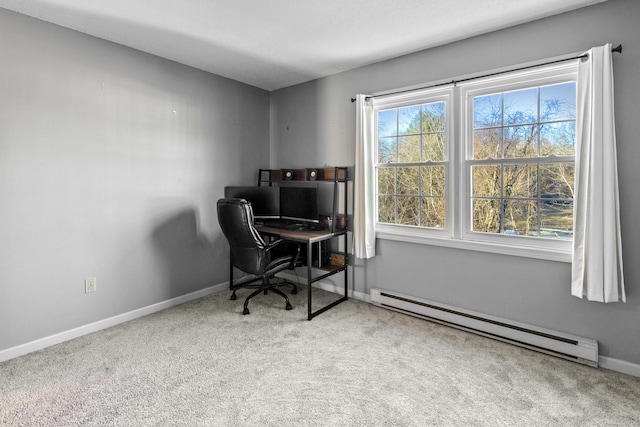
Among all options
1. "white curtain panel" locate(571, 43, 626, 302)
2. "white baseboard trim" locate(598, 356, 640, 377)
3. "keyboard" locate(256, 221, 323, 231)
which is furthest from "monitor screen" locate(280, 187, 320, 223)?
"white baseboard trim" locate(598, 356, 640, 377)

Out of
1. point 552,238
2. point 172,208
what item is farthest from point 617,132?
point 172,208

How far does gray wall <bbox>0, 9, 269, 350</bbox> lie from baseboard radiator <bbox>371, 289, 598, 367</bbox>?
2.04 m

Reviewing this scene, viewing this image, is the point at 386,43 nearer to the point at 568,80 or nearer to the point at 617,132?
the point at 568,80

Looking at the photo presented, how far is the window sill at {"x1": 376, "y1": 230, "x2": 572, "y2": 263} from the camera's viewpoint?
8.15 feet

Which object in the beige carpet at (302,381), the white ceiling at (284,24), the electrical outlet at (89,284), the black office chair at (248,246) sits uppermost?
the white ceiling at (284,24)

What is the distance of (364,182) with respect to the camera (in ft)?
11.1

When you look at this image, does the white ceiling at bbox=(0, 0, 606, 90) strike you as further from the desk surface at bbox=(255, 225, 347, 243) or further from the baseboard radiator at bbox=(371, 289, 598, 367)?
the baseboard radiator at bbox=(371, 289, 598, 367)

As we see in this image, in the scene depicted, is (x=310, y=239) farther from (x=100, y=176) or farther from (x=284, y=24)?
(x=100, y=176)

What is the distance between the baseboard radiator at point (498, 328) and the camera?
234 cm

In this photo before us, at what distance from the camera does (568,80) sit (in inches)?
96.1

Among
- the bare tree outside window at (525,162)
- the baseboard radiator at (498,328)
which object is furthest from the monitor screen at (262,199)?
the bare tree outside window at (525,162)

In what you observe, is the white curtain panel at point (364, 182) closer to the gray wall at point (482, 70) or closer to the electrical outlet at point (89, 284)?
the gray wall at point (482, 70)

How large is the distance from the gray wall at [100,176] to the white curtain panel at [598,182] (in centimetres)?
325

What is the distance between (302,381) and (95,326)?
6.29 ft
